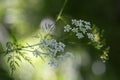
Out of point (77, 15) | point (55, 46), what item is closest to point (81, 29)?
point (55, 46)

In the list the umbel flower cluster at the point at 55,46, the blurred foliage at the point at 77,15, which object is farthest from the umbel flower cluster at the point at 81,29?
the blurred foliage at the point at 77,15

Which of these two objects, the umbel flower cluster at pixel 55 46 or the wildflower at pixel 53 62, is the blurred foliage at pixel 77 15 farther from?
the wildflower at pixel 53 62

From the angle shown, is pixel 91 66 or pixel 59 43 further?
pixel 91 66

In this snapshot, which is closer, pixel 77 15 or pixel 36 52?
pixel 36 52

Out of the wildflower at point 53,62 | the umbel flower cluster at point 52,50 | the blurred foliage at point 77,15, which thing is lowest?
the wildflower at point 53,62

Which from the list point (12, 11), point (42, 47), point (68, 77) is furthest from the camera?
point (12, 11)

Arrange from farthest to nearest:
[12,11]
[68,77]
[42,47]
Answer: [12,11]
[68,77]
[42,47]

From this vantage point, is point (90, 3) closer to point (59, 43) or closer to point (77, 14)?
point (77, 14)

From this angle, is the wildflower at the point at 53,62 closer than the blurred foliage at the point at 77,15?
Yes

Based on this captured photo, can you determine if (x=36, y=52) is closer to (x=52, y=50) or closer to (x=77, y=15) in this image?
(x=52, y=50)

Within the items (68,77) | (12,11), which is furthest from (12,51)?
(12,11)

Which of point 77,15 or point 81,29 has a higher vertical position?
point 77,15
